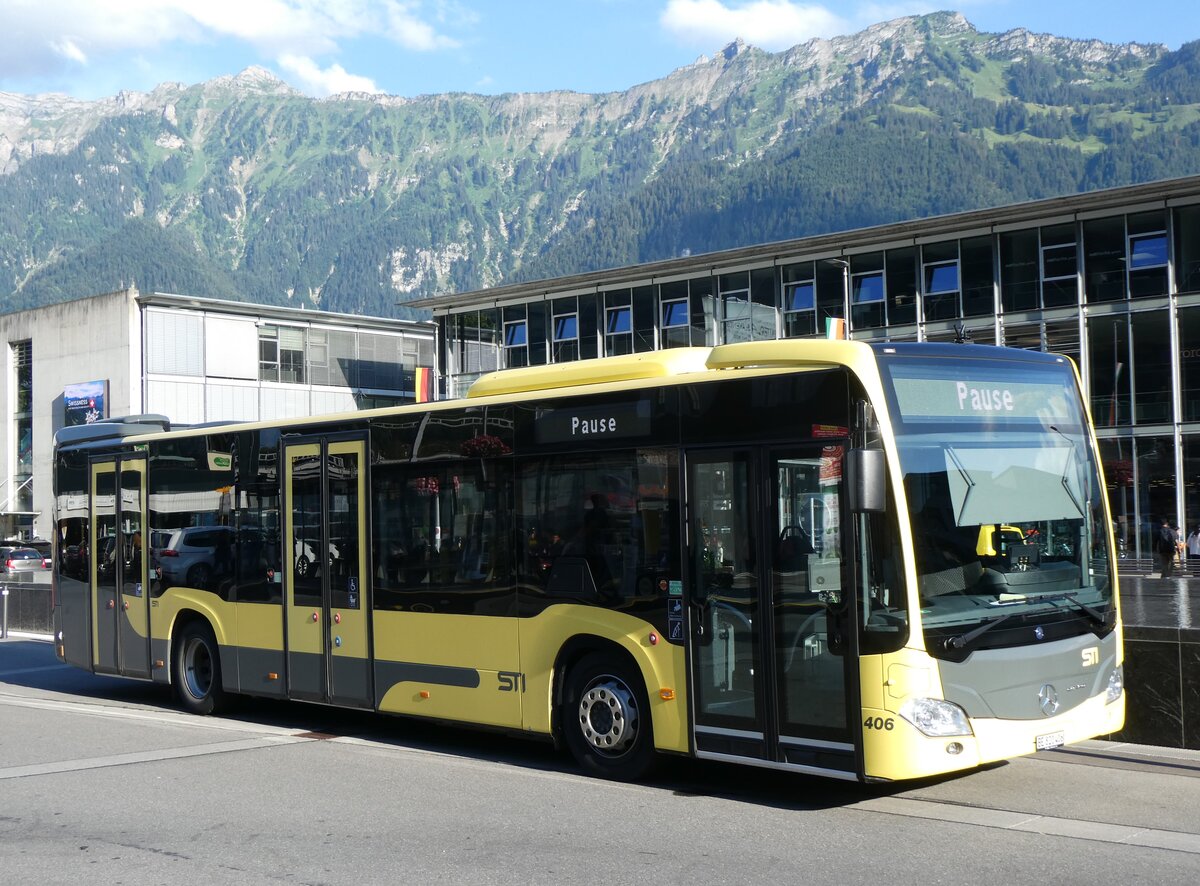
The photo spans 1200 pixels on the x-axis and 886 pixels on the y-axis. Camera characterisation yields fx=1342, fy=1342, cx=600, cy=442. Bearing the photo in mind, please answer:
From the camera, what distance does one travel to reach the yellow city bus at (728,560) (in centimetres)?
810

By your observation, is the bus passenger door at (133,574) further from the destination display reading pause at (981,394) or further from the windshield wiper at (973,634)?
the windshield wiper at (973,634)

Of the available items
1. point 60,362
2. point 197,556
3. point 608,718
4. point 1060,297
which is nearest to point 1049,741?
point 608,718

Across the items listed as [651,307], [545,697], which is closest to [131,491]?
[545,697]

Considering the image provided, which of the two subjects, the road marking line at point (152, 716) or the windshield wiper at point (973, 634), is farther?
the road marking line at point (152, 716)

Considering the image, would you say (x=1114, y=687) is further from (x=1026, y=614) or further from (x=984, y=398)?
(x=984, y=398)

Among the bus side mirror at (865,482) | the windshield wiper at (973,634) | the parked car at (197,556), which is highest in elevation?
the bus side mirror at (865,482)

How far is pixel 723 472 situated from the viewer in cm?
906

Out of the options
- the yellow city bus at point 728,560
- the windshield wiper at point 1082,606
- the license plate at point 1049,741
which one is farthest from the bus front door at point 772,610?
the windshield wiper at point 1082,606

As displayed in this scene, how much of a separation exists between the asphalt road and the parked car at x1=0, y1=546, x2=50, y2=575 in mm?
45664

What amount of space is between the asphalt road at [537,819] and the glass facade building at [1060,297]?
83.8ft

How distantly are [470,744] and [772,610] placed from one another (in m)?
4.27

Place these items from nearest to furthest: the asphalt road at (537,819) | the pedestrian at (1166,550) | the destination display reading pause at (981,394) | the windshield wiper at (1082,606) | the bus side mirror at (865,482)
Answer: the asphalt road at (537,819) → the bus side mirror at (865,482) → the destination display reading pause at (981,394) → the windshield wiper at (1082,606) → the pedestrian at (1166,550)

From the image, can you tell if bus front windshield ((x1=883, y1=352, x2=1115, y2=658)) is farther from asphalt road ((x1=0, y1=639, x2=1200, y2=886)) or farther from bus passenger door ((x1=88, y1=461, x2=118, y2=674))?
bus passenger door ((x1=88, y1=461, x2=118, y2=674))

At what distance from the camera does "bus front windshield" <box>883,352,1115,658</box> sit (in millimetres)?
8133
